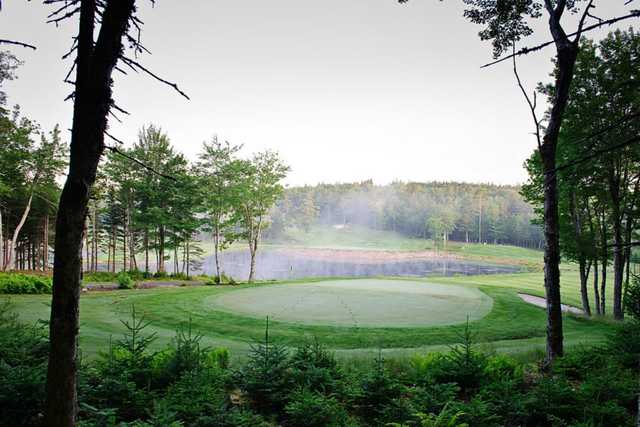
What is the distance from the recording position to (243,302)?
49.0ft

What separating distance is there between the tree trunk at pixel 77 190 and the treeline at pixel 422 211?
8365 cm

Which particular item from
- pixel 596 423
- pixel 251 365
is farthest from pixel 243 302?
pixel 596 423

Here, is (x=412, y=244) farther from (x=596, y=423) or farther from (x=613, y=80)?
(x=596, y=423)

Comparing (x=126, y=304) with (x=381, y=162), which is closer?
(x=126, y=304)

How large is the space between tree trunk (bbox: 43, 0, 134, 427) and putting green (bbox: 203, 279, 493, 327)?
949 cm

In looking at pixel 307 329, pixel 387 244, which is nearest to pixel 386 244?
pixel 387 244

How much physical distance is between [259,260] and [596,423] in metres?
67.6

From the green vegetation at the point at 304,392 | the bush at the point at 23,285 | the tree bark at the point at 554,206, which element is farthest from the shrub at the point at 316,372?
the bush at the point at 23,285

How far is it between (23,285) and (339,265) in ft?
164

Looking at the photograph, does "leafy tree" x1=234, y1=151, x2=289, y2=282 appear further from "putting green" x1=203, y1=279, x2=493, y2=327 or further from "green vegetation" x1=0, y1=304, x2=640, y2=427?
"green vegetation" x1=0, y1=304, x2=640, y2=427

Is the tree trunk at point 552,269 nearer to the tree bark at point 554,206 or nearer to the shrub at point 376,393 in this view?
the tree bark at point 554,206

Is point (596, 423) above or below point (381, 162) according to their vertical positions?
below

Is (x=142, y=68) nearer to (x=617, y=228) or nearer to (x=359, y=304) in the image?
(x=359, y=304)

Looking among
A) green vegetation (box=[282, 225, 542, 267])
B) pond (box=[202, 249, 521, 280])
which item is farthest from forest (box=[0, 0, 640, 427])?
green vegetation (box=[282, 225, 542, 267])
